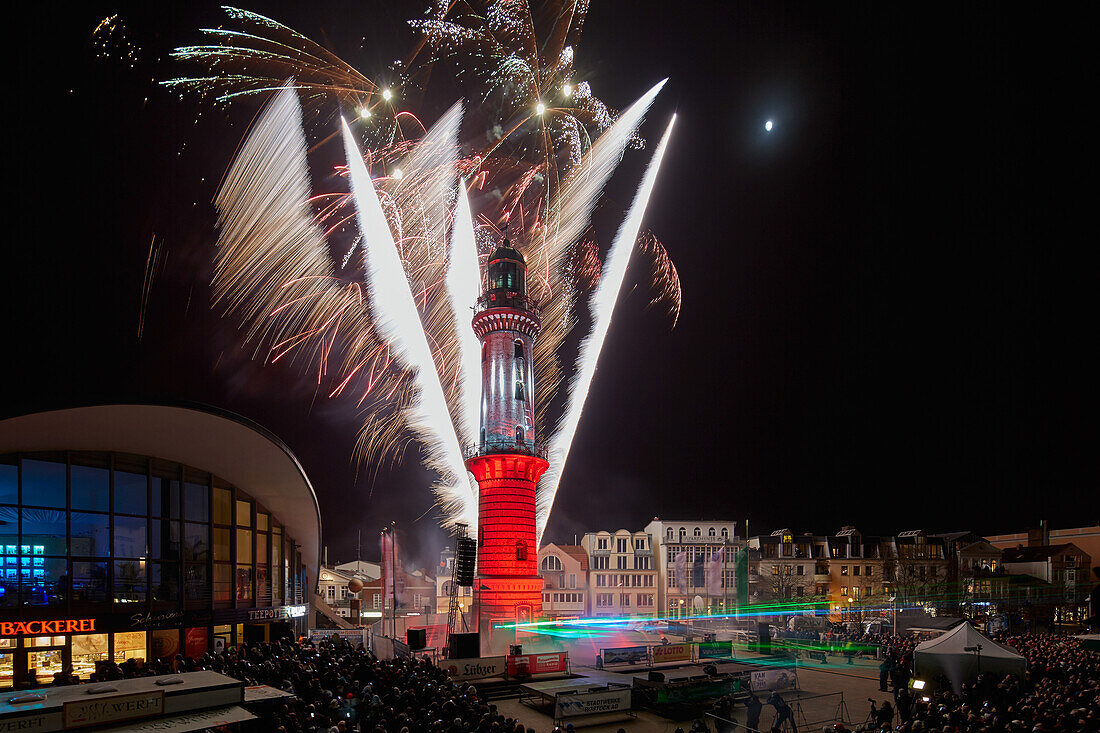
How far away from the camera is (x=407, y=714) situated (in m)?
13.8

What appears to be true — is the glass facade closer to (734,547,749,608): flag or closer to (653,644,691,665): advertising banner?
(653,644,691,665): advertising banner

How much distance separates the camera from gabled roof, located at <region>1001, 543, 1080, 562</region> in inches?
2682

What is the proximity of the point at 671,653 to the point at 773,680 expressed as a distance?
20.8ft

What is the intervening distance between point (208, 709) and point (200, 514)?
699 inches

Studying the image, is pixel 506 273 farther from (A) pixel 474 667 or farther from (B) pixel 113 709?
(B) pixel 113 709

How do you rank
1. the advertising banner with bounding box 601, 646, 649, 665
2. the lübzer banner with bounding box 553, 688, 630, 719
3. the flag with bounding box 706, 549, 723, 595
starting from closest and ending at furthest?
the lübzer banner with bounding box 553, 688, 630, 719 < the advertising banner with bounding box 601, 646, 649, 665 < the flag with bounding box 706, 549, 723, 595

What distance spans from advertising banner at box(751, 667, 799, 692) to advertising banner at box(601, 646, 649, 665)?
675cm

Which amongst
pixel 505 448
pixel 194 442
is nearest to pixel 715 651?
pixel 505 448

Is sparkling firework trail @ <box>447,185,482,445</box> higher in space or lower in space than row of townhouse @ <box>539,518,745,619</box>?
higher

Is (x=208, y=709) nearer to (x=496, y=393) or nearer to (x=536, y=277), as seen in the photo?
(x=496, y=393)

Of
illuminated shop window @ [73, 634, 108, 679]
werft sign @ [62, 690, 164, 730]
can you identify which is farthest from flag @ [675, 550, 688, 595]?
werft sign @ [62, 690, 164, 730]

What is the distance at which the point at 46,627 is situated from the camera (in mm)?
21062

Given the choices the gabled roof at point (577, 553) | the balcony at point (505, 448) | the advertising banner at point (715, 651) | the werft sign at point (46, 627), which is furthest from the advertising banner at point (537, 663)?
the gabled roof at point (577, 553)

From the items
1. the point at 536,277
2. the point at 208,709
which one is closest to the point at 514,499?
the point at 536,277
